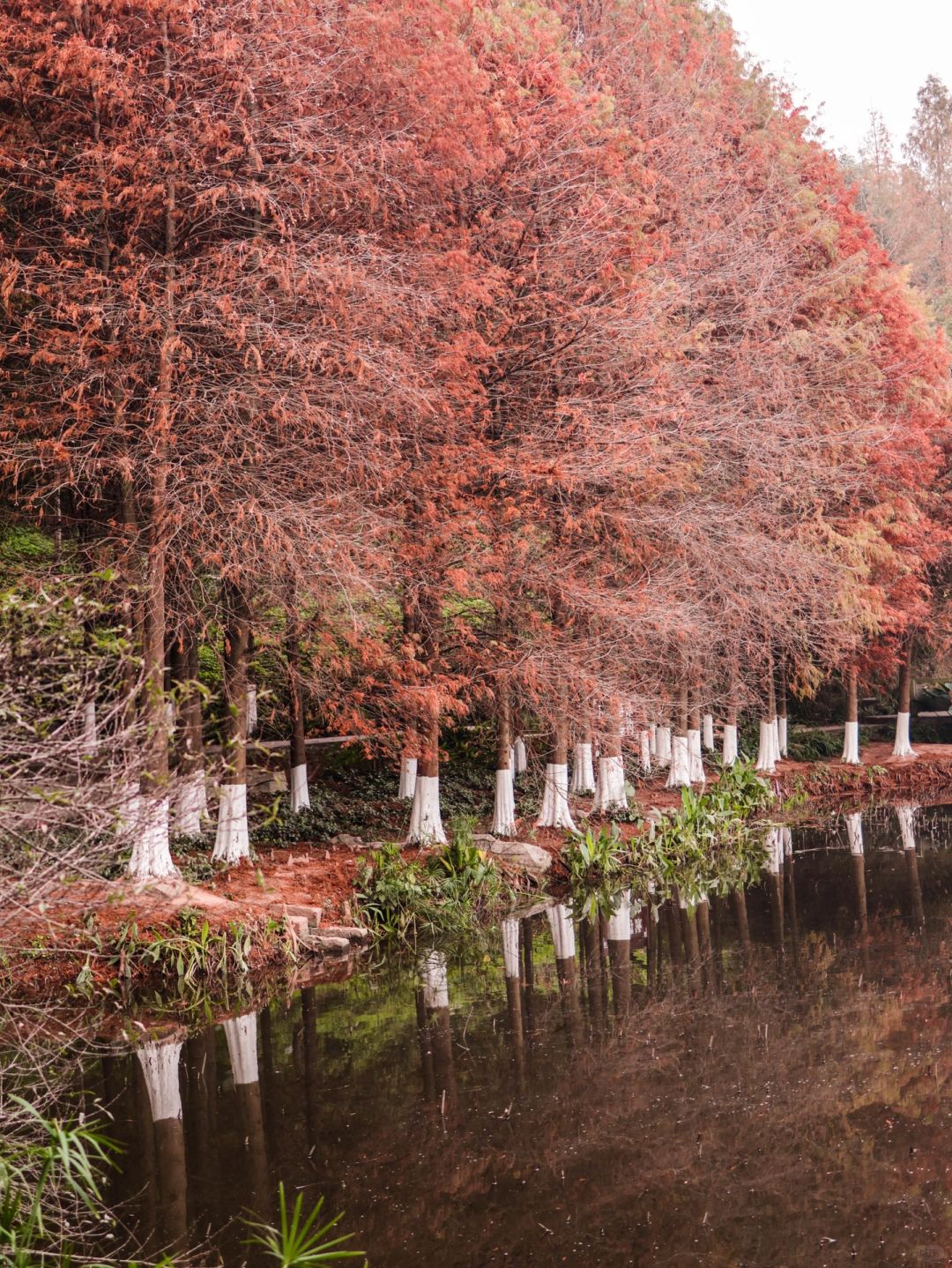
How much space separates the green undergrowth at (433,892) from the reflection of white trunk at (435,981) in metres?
0.67

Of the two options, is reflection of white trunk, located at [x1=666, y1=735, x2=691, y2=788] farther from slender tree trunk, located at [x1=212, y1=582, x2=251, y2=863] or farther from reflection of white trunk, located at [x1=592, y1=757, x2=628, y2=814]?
slender tree trunk, located at [x1=212, y1=582, x2=251, y2=863]

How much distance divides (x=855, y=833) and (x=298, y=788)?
32.5ft

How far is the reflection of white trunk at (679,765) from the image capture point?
23266 mm

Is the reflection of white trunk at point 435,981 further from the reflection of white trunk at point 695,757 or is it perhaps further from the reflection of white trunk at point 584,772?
the reflection of white trunk at point 695,757

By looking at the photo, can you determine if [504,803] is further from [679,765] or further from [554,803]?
[679,765]

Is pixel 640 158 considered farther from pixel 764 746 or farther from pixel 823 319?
pixel 764 746

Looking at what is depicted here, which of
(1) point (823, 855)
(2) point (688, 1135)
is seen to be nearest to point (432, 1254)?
(2) point (688, 1135)

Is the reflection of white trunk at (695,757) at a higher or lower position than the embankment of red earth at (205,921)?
higher

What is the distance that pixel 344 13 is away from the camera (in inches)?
566

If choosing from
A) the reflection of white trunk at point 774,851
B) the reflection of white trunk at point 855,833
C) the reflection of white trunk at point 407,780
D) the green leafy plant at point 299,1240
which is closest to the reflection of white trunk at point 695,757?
the reflection of white trunk at point 774,851

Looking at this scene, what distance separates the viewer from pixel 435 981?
1220cm

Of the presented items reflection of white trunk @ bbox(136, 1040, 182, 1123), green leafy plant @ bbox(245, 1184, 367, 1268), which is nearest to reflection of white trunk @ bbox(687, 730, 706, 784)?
reflection of white trunk @ bbox(136, 1040, 182, 1123)

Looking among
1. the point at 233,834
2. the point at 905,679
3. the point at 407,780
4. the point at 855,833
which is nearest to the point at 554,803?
the point at 407,780

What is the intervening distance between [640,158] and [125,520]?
10261 millimetres
